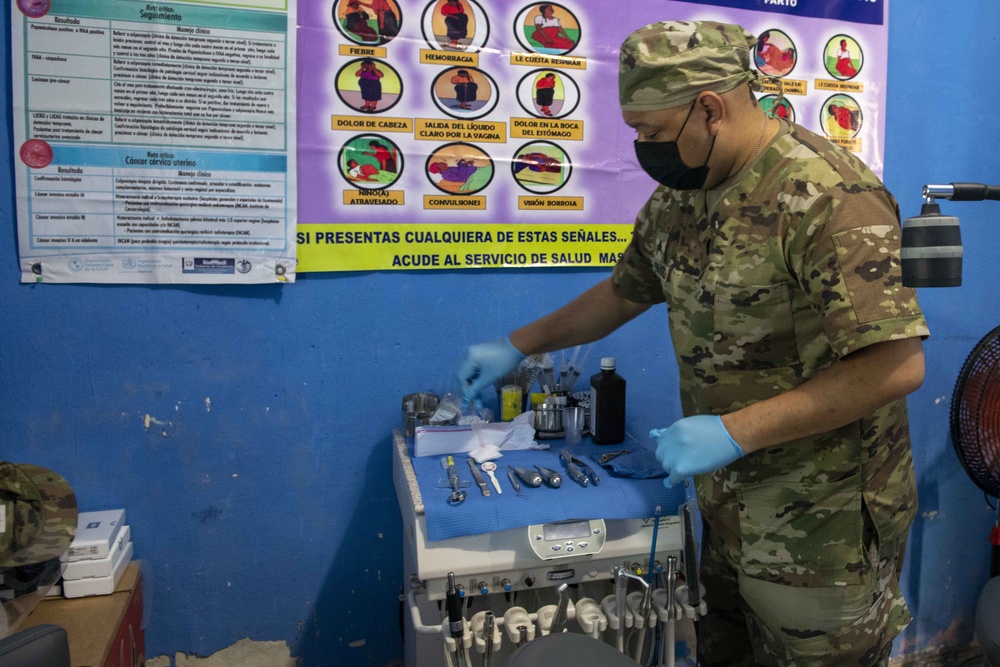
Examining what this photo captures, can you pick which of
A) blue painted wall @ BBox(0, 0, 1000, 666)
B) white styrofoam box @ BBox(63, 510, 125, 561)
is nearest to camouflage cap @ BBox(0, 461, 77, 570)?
white styrofoam box @ BBox(63, 510, 125, 561)

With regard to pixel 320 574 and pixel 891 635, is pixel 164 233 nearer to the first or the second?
pixel 320 574

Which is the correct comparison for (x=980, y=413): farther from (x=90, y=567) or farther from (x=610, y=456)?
(x=90, y=567)

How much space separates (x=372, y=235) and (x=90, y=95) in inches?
24.2

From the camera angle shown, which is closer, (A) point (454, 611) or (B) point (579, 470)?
(A) point (454, 611)

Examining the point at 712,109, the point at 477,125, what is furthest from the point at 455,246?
the point at 712,109

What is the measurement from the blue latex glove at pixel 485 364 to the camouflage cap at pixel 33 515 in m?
0.80

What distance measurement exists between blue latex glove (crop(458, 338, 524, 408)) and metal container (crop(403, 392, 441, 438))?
0.10m

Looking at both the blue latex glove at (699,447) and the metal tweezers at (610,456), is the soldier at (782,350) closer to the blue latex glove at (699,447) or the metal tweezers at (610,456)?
the blue latex glove at (699,447)

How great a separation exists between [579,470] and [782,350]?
0.45 meters

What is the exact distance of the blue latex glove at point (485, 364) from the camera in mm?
1554

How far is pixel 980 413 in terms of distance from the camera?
1.67 m

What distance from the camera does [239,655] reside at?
5.65ft

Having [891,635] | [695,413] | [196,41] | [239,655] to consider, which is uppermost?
[196,41]

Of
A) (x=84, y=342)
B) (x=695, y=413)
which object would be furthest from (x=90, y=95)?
(x=695, y=413)
